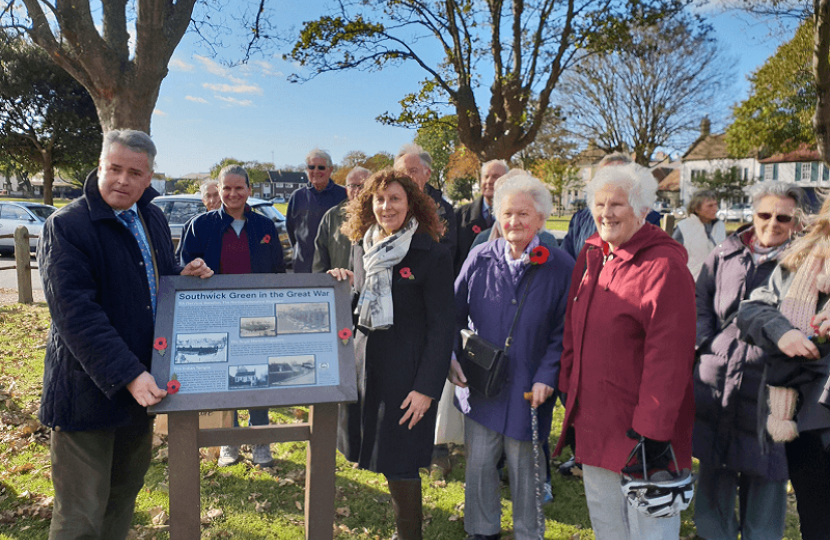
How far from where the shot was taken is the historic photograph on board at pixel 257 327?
2586 mm

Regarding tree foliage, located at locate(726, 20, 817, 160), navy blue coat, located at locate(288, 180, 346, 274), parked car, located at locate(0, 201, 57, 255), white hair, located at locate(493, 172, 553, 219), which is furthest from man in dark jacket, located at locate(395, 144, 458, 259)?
parked car, located at locate(0, 201, 57, 255)

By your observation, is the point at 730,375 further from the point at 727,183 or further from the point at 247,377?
the point at 727,183

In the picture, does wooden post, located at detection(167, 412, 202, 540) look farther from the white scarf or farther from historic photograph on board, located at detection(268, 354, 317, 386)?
the white scarf

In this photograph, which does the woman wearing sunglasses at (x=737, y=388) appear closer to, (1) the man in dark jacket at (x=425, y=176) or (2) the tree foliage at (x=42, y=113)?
(1) the man in dark jacket at (x=425, y=176)

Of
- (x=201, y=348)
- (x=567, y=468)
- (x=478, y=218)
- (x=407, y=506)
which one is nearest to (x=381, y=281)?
(x=201, y=348)

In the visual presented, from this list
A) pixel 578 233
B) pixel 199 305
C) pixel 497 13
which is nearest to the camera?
pixel 199 305

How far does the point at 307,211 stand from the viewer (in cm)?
581

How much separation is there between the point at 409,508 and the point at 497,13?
11.0m

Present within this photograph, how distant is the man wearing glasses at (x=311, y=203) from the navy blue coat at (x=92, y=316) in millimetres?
3070

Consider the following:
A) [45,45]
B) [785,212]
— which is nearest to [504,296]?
[785,212]

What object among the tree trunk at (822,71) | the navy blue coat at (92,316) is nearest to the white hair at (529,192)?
the navy blue coat at (92,316)

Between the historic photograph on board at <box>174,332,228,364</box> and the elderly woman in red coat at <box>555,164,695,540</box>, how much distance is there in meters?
1.71

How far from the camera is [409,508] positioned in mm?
3006

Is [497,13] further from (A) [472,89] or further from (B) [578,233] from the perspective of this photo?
(B) [578,233]
